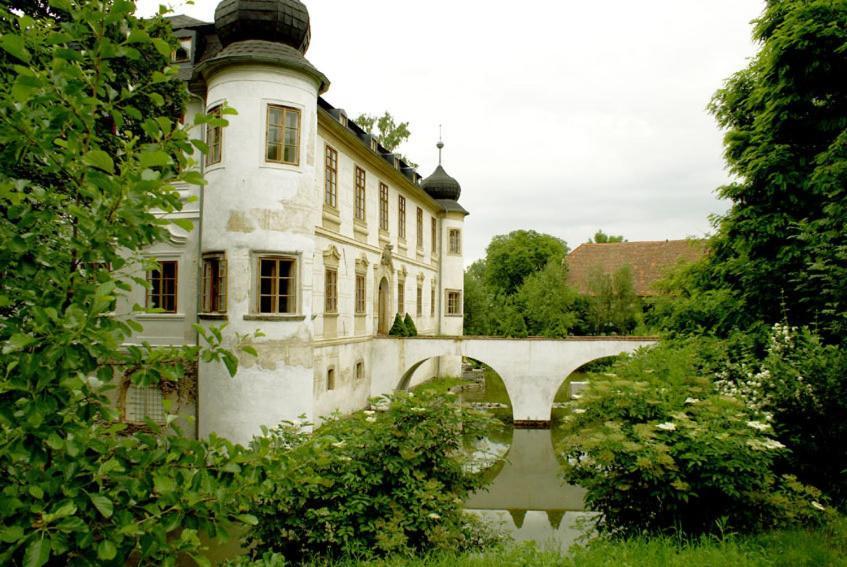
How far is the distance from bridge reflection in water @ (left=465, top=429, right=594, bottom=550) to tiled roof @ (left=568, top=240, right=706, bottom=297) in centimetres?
2171

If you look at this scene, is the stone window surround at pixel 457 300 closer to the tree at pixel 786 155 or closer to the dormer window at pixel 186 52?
the dormer window at pixel 186 52

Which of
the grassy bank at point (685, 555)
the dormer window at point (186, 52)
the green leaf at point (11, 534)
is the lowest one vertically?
the grassy bank at point (685, 555)

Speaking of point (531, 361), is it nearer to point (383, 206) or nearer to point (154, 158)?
point (383, 206)

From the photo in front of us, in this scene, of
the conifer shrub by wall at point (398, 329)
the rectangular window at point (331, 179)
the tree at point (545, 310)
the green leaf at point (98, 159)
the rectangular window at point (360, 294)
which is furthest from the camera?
the tree at point (545, 310)

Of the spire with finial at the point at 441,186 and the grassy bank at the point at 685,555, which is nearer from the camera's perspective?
the grassy bank at the point at 685,555

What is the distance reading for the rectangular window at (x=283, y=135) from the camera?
1188 centimetres

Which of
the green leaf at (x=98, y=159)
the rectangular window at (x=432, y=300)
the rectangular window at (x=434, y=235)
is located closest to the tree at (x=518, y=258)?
the rectangular window at (x=432, y=300)

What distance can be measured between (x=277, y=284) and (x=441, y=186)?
1531 centimetres

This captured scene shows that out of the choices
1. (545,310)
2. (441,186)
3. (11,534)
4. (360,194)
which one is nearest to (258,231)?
(360,194)

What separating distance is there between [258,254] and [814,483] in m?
10.1

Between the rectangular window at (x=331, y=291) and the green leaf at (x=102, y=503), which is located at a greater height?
the rectangular window at (x=331, y=291)

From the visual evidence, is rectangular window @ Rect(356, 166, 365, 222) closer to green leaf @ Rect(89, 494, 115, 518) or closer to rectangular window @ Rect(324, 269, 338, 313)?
rectangular window @ Rect(324, 269, 338, 313)

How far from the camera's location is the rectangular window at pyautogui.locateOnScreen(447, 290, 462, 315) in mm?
26375

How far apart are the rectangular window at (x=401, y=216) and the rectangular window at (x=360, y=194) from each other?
3497mm
